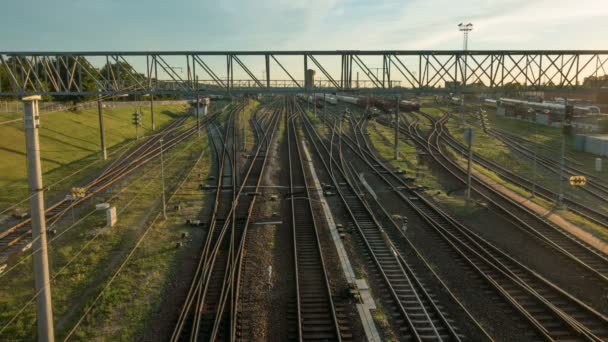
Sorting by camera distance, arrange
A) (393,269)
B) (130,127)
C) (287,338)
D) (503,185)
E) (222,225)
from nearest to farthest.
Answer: (287,338)
(393,269)
(222,225)
(503,185)
(130,127)

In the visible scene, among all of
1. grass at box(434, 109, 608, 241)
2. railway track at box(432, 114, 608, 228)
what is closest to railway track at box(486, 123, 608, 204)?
grass at box(434, 109, 608, 241)

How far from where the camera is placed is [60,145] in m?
41.4

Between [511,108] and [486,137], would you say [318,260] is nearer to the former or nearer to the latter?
[486,137]

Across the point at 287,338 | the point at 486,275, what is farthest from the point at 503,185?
the point at 287,338

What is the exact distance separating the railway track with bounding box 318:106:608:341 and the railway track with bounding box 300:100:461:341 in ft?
6.77

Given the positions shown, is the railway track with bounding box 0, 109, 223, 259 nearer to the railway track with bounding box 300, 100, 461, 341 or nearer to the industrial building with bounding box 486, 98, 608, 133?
the railway track with bounding box 300, 100, 461, 341

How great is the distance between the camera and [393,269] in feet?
51.8

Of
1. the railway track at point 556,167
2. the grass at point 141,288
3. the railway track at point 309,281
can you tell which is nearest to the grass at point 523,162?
the railway track at point 556,167

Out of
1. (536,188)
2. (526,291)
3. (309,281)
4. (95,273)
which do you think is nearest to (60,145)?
(95,273)

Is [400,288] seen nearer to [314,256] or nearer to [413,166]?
[314,256]

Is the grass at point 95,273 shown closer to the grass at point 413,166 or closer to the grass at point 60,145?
the grass at point 60,145

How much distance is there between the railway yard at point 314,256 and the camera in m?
12.2

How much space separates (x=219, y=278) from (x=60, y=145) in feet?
106

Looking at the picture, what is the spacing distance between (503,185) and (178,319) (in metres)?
22.7
